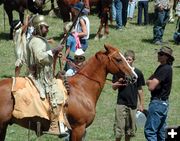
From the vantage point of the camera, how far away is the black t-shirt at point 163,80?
9922 mm

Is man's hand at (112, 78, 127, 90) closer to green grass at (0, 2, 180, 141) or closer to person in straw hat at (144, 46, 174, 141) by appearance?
person in straw hat at (144, 46, 174, 141)

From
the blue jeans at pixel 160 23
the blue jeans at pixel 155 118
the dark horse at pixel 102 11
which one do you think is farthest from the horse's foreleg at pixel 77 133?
the dark horse at pixel 102 11

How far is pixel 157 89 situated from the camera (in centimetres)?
1001

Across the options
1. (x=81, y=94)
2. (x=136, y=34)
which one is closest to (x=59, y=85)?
(x=81, y=94)

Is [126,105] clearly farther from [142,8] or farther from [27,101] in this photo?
[142,8]

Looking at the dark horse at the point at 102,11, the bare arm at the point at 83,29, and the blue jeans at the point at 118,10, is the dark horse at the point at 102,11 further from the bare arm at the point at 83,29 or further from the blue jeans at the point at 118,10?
the bare arm at the point at 83,29

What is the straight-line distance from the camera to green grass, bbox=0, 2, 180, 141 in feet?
39.2

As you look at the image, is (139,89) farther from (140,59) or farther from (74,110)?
(140,59)

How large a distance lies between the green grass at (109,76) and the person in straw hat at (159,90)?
1.58 meters

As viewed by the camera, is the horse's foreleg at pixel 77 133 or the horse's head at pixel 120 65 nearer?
the horse's foreleg at pixel 77 133

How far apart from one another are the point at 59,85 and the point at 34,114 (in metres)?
0.65

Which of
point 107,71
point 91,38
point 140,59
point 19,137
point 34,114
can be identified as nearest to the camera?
point 34,114

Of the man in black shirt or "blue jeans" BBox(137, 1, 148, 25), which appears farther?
"blue jeans" BBox(137, 1, 148, 25)

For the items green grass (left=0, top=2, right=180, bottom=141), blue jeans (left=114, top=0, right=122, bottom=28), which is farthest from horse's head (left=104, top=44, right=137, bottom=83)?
blue jeans (left=114, top=0, right=122, bottom=28)
